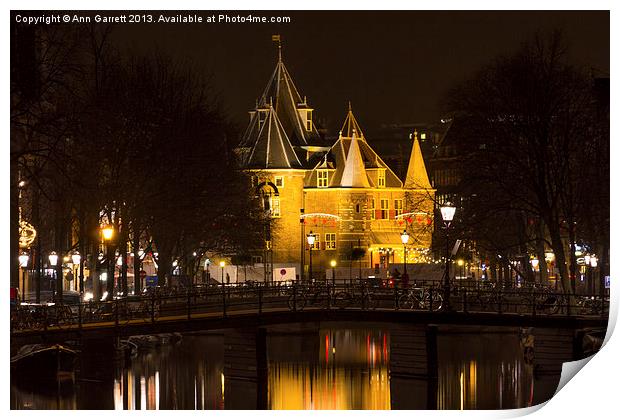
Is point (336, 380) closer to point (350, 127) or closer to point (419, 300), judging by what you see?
point (419, 300)

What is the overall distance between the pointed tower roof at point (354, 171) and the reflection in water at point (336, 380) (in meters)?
54.4

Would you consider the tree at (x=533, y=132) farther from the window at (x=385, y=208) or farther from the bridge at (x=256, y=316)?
the window at (x=385, y=208)

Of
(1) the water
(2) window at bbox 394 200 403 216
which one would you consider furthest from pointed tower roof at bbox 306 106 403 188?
(1) the water

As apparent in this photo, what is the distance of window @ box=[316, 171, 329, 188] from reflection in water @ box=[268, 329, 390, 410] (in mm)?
55206

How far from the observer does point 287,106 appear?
137 meters

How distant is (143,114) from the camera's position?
205ft

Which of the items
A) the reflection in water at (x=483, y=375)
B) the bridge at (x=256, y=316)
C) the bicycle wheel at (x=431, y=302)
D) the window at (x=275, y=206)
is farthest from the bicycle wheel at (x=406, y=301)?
the window at (x=275, y=206)

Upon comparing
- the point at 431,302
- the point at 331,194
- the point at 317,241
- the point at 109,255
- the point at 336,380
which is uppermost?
the point at 331,194

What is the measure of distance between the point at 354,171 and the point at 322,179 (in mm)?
2810

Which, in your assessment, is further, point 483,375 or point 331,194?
point 331,194

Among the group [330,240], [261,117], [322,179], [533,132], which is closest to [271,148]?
[261,117]

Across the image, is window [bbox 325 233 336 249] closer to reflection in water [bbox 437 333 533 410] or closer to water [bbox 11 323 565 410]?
reflection in water [bbox 437 333 533 410]
